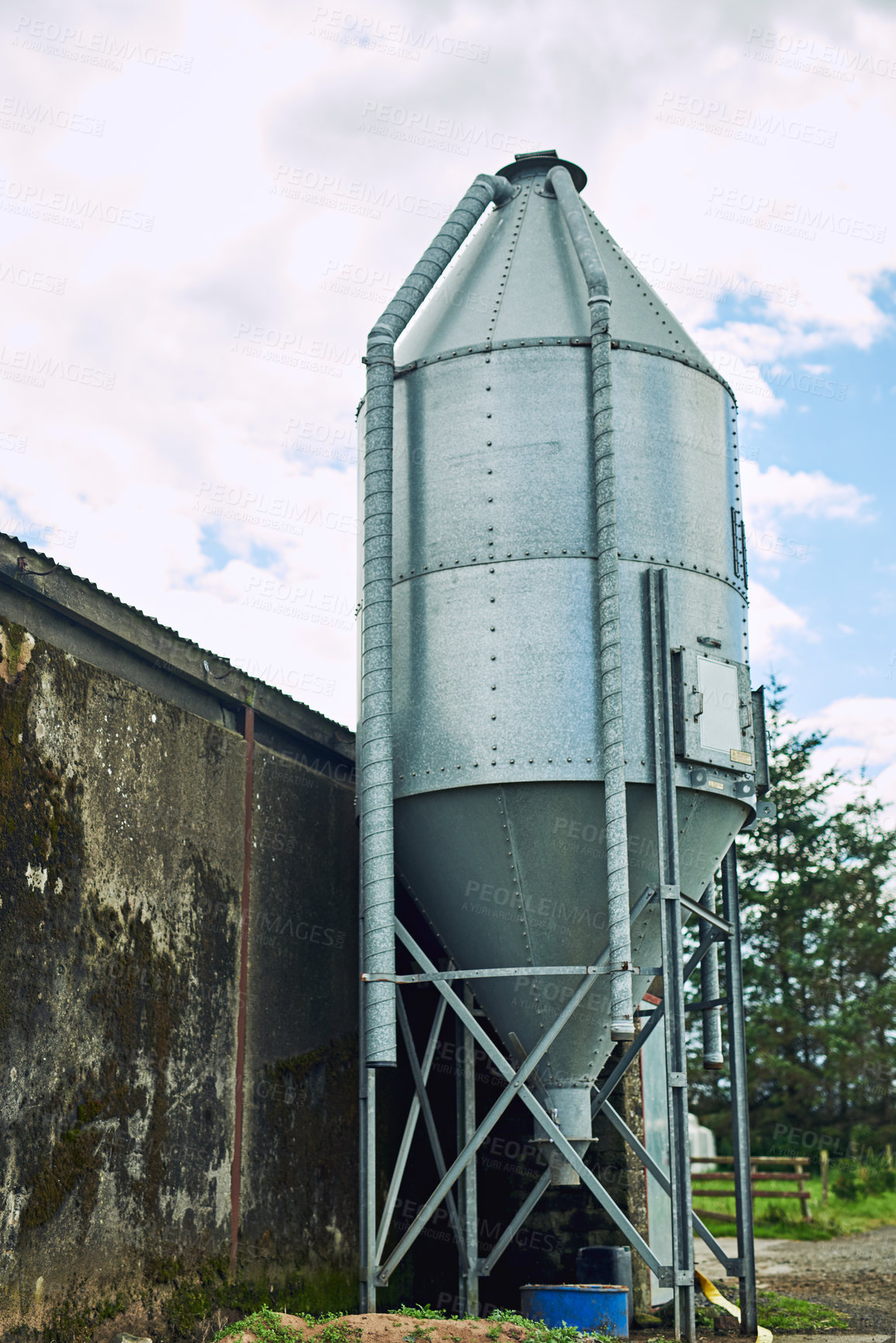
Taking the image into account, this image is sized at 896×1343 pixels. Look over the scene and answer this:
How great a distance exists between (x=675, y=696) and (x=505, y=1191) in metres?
4.39

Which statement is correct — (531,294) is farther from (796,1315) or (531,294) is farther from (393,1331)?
(796,1315)

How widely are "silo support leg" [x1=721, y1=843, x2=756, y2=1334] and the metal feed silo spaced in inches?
13.3

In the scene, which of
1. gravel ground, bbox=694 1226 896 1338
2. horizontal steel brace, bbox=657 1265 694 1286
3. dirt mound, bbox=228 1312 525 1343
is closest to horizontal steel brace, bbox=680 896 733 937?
horizontal steel brace, bbox=657 1265 694 1286

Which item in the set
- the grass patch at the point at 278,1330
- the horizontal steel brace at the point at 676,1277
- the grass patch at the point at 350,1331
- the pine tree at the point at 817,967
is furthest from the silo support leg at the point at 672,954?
the pine tree at the point at 817,967

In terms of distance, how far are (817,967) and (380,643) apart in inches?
1031

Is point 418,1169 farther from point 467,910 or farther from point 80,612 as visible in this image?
point 80,612

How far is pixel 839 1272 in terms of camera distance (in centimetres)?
1503

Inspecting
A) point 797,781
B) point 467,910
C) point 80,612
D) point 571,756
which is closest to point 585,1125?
point 467,910

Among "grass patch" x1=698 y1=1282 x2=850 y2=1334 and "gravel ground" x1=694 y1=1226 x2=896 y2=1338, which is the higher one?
"grass patch" x1=698 y1=1282 x2=850 y2=1334

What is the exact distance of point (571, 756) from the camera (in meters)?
8.43

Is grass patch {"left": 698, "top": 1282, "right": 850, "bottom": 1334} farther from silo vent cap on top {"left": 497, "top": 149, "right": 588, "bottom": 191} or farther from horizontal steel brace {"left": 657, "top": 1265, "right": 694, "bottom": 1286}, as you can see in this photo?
silo vent cap on top {"left": 497, "top": 149, "right": 588, "bottom": 191}

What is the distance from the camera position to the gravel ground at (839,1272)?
1159cm

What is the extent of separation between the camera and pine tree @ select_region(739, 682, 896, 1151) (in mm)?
31828

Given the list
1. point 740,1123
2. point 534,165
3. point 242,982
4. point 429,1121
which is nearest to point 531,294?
point 534,165
